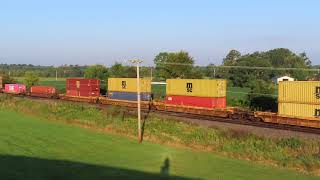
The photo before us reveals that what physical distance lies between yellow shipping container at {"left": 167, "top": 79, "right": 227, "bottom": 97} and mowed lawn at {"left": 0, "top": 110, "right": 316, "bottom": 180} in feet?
49.4

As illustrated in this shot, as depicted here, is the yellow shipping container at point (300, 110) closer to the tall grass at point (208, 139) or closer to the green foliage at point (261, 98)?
the tall grass at point (208, 139)

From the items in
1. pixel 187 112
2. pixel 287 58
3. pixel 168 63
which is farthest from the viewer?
pixel 287 58

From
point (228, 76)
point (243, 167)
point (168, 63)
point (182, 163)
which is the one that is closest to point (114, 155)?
point (182, 163)

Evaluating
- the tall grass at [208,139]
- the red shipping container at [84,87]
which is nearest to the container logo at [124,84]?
the red shipping container at [84,87]

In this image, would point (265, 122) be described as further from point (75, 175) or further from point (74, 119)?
point (75, 175)

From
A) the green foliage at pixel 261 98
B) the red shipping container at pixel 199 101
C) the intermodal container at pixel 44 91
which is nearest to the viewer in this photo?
the red shipping container at pixel 199 101

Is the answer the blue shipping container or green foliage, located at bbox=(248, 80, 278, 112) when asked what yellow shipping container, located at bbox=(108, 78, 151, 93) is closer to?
the blue shipping container

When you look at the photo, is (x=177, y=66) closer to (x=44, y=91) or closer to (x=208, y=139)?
(x=44, y=91)

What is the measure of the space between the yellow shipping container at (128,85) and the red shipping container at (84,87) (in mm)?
4371

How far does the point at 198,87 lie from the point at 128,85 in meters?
12.9

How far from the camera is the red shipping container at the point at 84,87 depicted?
66.9 m

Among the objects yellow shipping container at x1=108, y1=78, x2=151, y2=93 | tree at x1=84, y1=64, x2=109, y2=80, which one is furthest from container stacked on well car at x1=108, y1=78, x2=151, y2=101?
tree at x1=84, y1=64, x2=109, y2=80

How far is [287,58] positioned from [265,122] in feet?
496

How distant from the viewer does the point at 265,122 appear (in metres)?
42.3
